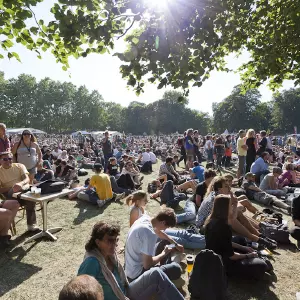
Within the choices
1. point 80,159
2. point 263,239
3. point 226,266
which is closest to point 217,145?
point 80,159

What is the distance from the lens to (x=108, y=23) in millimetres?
3541

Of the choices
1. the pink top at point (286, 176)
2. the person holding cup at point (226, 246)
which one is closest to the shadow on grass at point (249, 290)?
the person holding cup at point (226, 246)

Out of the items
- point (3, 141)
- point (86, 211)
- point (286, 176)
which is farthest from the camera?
point (286, 176)

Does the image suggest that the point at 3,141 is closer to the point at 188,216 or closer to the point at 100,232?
the point at 188,216

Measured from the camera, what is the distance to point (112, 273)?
7.44ft

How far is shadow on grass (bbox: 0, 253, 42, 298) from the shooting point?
335 centimetres

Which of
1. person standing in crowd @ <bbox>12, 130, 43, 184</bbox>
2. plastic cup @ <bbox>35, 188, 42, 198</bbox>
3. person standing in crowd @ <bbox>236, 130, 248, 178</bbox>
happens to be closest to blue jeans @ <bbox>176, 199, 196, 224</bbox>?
plastic cup @ <bbox>35, 188, 42, 198</bbox>

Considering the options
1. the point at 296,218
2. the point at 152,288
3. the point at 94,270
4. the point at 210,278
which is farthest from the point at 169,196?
the point at 94,270

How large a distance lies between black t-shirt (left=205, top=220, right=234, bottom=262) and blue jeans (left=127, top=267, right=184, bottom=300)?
2.80 ft

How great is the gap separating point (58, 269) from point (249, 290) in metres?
2.65

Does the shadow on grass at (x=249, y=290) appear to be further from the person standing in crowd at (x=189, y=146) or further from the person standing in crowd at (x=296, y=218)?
the person standing in crowd at (x=189, y=146)

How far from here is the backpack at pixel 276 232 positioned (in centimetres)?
462

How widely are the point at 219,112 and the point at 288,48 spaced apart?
6475 cm

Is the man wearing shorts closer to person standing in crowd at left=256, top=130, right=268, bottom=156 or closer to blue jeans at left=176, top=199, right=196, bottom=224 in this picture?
blue jeans at left=176, top=199, right=196, bottom=224
